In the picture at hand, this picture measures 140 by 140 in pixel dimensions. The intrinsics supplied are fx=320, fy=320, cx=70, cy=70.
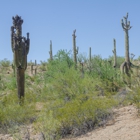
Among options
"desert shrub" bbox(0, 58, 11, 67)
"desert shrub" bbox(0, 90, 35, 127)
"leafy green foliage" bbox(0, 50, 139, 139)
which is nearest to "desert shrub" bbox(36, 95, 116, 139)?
"leafy green foliage" bbox(0, 50, 139, 139)

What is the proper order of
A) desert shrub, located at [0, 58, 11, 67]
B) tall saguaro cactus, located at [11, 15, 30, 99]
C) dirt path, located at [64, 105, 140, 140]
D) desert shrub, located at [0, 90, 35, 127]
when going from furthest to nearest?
desert shrub, located at [0, 58, 11, 67]
tall saguaro cactus, located at [11, 15, 30, 99]
desert shrub, located at [0, 90, 35, 127]
dirt path, located at [64, 105, 140, 140]

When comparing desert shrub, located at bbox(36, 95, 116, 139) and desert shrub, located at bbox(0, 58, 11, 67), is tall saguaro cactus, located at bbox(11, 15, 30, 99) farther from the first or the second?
desert shrub, located at bbox(0, 58, 11, 67)

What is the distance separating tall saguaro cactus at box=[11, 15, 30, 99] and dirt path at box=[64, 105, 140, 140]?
5899 mm

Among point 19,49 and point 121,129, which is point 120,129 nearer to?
point 121,129

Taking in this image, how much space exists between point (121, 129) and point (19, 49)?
7.56 metres

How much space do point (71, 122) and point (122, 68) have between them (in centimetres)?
485

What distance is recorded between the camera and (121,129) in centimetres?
1010

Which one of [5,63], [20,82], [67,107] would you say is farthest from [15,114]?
[5,63]

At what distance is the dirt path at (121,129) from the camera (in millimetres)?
9445

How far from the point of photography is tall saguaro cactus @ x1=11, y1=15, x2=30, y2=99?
51.6 ft

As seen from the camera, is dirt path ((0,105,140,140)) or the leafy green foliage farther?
the leafy green foliage

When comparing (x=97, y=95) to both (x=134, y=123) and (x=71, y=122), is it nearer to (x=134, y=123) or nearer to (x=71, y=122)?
(x=71, y=122)

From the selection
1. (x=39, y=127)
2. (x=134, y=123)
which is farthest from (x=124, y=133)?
(x=39, y=127)

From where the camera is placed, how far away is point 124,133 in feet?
31.6
